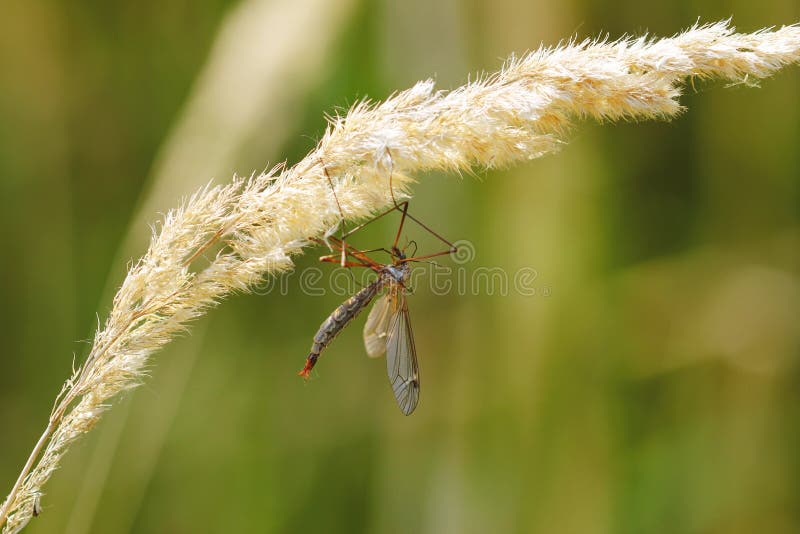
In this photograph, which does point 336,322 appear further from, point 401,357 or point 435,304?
point 435,304

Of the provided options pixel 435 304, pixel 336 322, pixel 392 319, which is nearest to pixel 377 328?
pixel 392 319

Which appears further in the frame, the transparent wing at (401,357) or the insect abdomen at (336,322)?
the transparent wing at (401,357)

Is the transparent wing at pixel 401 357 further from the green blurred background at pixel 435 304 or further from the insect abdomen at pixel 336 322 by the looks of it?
the green blurred background at pixel 435 304

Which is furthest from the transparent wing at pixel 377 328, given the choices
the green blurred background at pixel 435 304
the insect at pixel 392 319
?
the green blurred background at pixel 435 304

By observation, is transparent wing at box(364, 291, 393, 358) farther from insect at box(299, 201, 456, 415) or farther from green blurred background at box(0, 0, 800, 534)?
green blurred background at box(0, 0, 800, 534)


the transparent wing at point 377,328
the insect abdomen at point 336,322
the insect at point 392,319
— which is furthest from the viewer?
the transparent wing at point 377,328

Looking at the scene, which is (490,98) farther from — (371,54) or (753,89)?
(753,89)

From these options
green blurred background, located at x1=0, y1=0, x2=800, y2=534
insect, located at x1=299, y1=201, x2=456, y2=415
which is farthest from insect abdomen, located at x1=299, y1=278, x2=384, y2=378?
green blurred background, located at x1=0, y1=0, x2=800, y2=534
